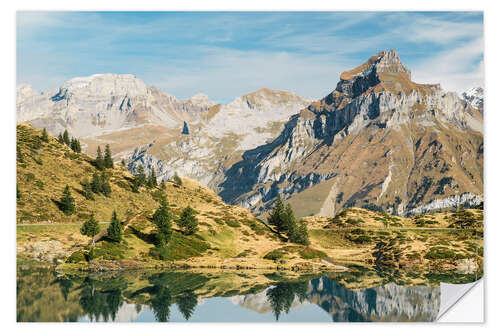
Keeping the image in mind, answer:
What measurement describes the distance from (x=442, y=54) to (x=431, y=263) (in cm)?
4032

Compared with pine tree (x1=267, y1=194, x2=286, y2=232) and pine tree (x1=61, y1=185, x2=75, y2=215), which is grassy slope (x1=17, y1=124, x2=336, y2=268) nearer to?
pine tree (x1=61, y1=185, x2=75, y2=215)

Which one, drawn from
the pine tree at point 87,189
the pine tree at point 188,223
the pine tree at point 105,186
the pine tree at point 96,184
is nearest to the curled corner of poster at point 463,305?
the pine tree at point 188,223

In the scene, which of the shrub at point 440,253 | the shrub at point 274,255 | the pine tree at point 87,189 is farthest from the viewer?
the pine tree at point 87,189

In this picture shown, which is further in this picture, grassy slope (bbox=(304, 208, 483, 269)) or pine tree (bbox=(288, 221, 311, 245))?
pine tree (bbox=(288, 221, 311, 245))

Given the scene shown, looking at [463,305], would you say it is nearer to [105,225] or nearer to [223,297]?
[223,297]

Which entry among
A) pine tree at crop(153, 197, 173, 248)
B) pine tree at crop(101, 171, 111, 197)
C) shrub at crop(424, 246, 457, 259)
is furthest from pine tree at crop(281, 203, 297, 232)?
pine tree at crop(101, 171, 111, 197)

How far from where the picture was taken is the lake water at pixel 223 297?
49594 millimetres

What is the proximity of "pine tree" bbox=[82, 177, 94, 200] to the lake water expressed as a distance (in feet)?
184

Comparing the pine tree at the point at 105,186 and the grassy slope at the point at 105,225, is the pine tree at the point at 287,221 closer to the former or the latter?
the grassy slope at the point at 105,225

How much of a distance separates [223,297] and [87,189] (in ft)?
270

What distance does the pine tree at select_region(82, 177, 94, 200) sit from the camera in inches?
5017

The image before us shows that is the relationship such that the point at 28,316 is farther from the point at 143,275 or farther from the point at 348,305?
the point at 348,305

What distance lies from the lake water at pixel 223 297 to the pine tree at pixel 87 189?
184 feet

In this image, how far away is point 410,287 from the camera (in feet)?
227
